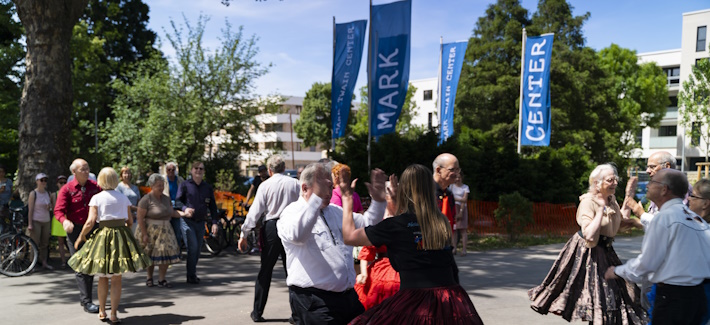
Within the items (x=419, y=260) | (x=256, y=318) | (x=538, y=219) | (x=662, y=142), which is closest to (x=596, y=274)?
(x=419, y=260)

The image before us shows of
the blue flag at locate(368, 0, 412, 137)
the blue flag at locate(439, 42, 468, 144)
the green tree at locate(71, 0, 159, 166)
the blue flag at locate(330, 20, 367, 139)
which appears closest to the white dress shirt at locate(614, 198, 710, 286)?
the blue flag at locate(368, 0, 412, 137)

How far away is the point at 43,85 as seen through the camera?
11.9 meters

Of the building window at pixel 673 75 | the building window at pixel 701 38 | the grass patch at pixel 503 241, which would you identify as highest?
the building window at pixel 701 38

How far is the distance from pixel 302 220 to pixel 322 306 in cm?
64

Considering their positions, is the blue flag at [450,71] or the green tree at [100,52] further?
the green tree at [100,52]

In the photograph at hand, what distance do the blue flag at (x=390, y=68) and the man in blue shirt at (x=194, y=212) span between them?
7820 mm

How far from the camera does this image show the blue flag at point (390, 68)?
→ 16547 mm

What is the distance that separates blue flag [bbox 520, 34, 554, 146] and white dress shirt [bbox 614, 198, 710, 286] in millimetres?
16050

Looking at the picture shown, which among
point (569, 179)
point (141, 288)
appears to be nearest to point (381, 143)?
point (569, 179)

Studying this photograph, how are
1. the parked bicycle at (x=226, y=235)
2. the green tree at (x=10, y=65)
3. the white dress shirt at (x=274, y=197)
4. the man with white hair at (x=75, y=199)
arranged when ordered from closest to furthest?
the white dress shirt at (x=274, y=197), the man with white hair at (x=75, y=199), the parked bicycle at (x=226, y=235), the green tree at (x=10, y=65)

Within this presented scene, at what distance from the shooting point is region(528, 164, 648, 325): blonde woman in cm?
527

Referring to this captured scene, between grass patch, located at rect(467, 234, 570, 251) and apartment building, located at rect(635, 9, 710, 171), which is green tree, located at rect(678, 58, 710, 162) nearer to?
apartment building, located at rect(635, 9, 710, 171)

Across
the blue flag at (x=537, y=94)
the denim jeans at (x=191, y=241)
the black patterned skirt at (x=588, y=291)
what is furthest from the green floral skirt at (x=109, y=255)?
the blue flag at (x=537, y=94)

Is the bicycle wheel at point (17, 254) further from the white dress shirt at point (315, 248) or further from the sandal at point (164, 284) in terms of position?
the white dress shirt at point (315, 248)
